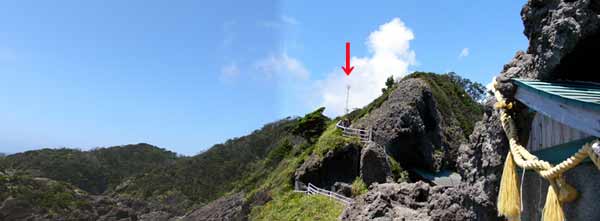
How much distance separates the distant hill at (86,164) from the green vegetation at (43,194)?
36.1 ft

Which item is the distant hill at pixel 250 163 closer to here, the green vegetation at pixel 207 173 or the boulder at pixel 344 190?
the green vegetation at pixel 207 173

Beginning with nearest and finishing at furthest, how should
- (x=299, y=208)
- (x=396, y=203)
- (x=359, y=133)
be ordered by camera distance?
(x=396, y=203) < (x=299, y=208) < (x=359, y=133)

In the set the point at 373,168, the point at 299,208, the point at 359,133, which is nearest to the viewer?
the point at 299,208

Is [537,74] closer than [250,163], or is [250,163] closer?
[537,74]

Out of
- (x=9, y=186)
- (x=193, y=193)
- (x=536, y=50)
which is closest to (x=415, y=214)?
(x=536, y=50)

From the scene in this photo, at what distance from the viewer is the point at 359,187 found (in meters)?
18.8

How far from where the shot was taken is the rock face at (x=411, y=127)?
23.6 metres

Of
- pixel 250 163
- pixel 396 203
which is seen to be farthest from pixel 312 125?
pixel 250 163

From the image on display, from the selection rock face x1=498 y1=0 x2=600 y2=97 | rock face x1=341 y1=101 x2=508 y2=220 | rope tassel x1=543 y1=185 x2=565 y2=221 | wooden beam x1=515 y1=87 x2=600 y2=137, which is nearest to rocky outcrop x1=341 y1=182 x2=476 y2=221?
rock face x1=341 y1=101 x2=508 y2=220

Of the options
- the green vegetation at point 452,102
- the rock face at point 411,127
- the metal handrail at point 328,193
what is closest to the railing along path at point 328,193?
the metal handrail at point 328,193

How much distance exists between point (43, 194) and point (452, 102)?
37.4 metres

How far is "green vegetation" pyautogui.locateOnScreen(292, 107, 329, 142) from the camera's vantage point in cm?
2816

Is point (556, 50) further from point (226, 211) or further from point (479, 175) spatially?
point (226, 211)

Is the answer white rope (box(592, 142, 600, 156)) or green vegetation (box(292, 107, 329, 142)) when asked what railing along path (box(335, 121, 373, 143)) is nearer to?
green vegetation (box(292, 107, 329, 142))
